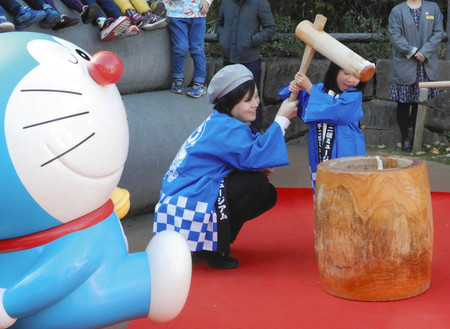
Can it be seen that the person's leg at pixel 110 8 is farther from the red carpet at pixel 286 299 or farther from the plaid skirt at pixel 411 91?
the plaid skirt at pixel 411 91

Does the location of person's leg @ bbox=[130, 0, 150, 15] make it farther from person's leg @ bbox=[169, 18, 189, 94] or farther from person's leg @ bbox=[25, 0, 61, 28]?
person's leg @ bbox=[25, 0, 61, 28]

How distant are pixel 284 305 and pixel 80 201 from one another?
1188 millimetres

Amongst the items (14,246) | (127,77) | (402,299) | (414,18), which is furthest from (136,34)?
(414,18)

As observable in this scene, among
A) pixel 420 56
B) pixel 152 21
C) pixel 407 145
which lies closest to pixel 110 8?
pixel 152 21

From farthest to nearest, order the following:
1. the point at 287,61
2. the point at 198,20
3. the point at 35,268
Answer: the point at 287,61 < the point at 198,20 < the point at 35,268

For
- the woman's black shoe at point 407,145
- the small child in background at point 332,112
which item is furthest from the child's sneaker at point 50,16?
the woman's black shoe at point 407,145

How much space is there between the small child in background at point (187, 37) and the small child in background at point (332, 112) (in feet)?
3.84

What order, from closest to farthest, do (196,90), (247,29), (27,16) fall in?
(27,16), (196,90), (247,29)

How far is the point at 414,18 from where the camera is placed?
20.5 feet

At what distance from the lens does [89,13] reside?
13.0 ft

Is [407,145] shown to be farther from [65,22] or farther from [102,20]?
[65,22]

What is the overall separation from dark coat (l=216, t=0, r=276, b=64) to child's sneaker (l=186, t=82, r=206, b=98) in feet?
4.61

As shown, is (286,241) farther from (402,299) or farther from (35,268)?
(35,268)

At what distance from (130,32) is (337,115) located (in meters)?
1.45
